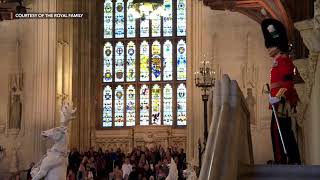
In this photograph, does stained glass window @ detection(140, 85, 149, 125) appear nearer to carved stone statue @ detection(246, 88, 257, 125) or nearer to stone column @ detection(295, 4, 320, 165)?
carved stone statue @ detection(246, 88, 257, 125)

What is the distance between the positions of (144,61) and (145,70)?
0.47 meters

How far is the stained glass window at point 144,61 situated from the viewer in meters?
35.8

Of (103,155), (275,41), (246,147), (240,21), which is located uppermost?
(240,21)

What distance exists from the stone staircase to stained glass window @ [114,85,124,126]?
2860cm

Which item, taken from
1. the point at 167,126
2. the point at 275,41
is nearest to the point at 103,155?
the point at 167,126

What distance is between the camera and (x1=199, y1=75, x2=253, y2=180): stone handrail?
6.34m

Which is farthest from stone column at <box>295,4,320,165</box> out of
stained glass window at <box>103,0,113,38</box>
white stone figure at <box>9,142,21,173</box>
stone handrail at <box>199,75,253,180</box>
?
stained glass window at <box>103,0,113,38</box>

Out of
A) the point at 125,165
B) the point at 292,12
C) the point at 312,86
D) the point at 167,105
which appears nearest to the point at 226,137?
the point at 312,86

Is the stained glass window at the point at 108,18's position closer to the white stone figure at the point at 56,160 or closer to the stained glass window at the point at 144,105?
the stained glass window at the point at 144,105

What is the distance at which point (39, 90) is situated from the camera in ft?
94.2

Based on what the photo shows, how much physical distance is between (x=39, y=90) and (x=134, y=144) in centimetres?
697

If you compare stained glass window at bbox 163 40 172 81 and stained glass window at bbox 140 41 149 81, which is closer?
stained glass window at bbox 163 40 172 81

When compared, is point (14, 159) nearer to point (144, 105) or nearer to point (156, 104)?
point (144, 105)

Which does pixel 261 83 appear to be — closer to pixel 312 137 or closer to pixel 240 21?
pixel 240 21
